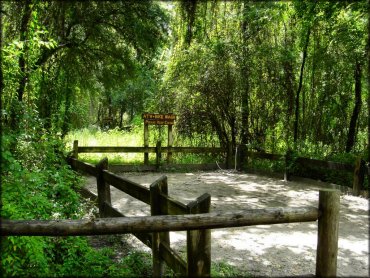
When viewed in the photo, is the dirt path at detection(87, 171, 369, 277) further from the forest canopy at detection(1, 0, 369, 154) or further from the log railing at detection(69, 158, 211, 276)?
the forest canopy at detection(1, 0, 369, 154)

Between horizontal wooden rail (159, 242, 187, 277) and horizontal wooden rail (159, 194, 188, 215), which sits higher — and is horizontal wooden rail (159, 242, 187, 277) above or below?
below

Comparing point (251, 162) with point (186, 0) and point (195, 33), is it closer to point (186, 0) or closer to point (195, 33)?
point (195, 33)

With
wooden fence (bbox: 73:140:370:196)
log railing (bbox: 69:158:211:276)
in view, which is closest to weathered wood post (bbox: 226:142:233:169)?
wooden fence (bbox: 73:140:370:196)

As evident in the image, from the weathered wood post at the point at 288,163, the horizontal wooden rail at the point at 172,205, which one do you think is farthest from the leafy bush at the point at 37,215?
the weathered wood post at the point at 288,163

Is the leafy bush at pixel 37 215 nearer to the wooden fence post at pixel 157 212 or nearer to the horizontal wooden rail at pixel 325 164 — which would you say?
the wooden fence post at pixel 157 212

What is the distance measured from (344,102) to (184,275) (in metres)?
9.42

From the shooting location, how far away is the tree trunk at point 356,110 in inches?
390

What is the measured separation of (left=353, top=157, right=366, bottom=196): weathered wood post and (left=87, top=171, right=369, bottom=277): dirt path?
31 centimetres

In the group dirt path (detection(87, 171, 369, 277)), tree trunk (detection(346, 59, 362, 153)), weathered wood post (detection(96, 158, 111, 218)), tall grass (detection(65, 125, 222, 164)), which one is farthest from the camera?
tall grass (detection(65, 125, 222, 164))

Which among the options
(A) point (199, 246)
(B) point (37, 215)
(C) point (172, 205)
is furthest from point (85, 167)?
(A) point (199, 246)

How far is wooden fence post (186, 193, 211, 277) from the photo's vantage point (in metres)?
2.85

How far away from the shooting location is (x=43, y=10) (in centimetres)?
760

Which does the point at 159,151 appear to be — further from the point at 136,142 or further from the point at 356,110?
the point at 356,110

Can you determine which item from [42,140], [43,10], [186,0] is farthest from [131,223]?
[186,0]
